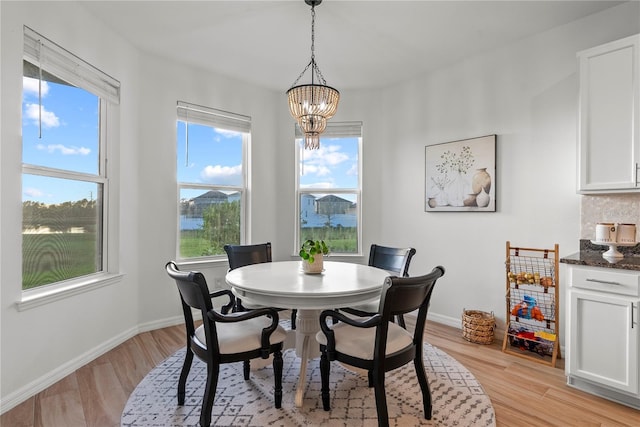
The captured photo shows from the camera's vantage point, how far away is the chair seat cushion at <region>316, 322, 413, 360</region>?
185cm

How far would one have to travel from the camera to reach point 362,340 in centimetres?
193

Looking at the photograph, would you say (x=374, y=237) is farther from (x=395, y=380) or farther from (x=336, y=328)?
(x=336, y=328)

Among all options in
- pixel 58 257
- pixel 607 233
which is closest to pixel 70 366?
pixel 58 257

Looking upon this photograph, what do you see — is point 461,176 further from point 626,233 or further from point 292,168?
point 292,168

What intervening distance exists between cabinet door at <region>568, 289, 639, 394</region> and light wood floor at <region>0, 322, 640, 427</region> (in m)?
0.17

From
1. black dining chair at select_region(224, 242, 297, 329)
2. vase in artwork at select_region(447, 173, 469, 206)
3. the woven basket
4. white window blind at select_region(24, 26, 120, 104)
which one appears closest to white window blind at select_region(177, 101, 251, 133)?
white window blind at select_region(24, 26, 120, 104)

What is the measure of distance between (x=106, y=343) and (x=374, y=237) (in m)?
3.00

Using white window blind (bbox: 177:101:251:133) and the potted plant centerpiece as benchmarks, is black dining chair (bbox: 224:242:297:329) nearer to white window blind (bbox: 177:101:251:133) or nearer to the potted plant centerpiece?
the potted plant centerpiece

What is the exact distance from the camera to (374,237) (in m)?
4.33

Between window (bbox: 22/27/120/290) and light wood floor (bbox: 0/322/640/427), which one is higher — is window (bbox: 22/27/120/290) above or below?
above

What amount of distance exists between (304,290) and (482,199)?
2.28 metres

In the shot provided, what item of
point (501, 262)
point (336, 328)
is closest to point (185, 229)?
point (336, 328)

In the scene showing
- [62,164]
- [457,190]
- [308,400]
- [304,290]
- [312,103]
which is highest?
[312,103]

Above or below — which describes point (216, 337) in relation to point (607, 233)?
below
